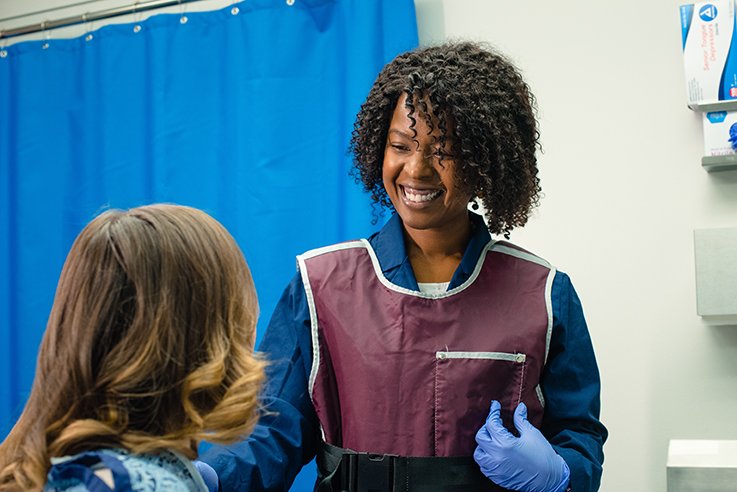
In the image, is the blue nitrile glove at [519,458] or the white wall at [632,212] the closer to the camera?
the blue nitrile glove at [519,458]

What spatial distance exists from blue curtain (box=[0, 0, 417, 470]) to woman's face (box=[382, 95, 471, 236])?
60 cm

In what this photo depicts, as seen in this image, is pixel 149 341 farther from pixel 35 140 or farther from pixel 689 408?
pixel 35 140

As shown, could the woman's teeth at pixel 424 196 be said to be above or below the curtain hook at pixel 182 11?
below

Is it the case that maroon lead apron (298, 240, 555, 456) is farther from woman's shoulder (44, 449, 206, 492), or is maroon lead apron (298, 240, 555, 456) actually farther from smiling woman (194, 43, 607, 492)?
woman's shoulder (44, 449, 206, 492)

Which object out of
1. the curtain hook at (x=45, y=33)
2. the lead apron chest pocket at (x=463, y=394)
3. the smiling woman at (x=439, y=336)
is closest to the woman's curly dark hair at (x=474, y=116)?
the smiling woman at (x=439, y=336)

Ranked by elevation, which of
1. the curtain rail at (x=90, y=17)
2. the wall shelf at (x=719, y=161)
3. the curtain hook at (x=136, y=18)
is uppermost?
the curtain rail at (x=90, y=17)

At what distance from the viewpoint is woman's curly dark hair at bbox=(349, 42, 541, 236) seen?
1149mm

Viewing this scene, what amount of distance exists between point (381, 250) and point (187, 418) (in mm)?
586

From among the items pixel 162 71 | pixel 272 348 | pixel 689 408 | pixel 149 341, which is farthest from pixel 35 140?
pixel 689 408

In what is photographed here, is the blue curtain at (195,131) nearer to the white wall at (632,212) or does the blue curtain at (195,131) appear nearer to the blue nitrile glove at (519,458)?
the white wall at (632,212)

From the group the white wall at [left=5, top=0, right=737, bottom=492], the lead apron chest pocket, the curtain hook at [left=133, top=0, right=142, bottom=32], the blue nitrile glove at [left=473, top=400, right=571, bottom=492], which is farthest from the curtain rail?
the blue nitrile glove at [left=473, top=400, right=571, bottom=492]

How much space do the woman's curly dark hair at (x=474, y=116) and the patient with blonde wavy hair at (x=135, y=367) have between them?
530 millimetres

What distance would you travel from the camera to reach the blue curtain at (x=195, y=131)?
1854 millimetres

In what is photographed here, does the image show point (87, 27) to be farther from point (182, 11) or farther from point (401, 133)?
point (401, 133)
